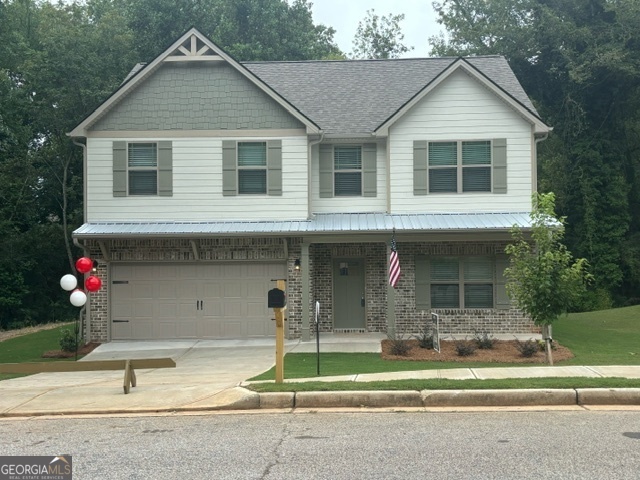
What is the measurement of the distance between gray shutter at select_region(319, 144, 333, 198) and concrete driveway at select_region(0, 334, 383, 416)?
166 inches

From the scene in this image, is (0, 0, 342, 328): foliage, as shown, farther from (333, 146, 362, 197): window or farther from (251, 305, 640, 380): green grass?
(251, 305, 640, 380): green grass

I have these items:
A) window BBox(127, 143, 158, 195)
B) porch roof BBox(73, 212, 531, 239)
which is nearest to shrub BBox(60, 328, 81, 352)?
porch roof BBox(73, 212, 531, 239)

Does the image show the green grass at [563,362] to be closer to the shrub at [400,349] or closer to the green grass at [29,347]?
the shrub at [400,349]

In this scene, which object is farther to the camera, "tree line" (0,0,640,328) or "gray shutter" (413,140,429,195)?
"tree line" (0,0,640,328)

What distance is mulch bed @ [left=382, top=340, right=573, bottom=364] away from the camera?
48.4 ft

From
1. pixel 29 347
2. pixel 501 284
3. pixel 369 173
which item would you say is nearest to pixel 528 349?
pixel 501 284

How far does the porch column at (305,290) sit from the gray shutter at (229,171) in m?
2.59

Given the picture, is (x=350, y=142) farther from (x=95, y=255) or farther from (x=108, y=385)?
(x=108, y=385)

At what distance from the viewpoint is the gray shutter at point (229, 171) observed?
62.2 feet

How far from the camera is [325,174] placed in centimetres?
1977

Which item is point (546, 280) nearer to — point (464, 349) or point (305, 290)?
point (464, 349)

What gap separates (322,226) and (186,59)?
6.16 meters

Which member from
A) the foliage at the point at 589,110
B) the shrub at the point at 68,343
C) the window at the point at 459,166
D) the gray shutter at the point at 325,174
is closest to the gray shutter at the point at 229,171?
the gray shutter at the point at 325,174

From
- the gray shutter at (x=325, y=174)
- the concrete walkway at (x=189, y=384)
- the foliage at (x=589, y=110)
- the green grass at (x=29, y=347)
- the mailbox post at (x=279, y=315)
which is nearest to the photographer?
the concrete walkway at (x=189, y=384)
